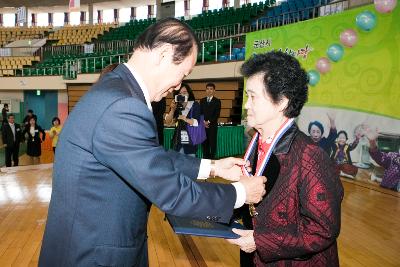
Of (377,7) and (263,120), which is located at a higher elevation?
(377,7)

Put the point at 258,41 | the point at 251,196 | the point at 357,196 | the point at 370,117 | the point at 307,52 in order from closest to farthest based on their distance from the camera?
the point at 251,196 < the point at 357,196 < the point at 370,117 < the point at 307,52 < the point at 258,41

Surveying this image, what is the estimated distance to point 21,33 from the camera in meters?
23.6

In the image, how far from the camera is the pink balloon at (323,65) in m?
6.56

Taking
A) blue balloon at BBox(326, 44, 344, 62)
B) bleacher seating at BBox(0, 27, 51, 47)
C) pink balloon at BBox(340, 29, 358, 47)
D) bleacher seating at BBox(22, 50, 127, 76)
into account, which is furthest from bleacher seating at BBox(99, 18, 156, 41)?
pink balloon at BBox(340, 29, 358, 47)

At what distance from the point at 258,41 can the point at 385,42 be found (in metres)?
3.49

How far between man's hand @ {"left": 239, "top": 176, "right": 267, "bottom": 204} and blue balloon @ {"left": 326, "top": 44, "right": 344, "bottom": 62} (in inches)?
224

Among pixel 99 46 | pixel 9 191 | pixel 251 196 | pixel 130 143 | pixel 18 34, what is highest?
pixel 18 34

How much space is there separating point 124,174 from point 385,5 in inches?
228

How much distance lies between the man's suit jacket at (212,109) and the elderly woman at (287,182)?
5.06 meters

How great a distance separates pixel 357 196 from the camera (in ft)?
17.3

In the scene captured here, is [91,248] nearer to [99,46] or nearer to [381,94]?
[381,94]

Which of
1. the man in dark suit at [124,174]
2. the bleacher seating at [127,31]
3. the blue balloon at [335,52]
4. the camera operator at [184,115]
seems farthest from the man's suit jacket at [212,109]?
the bleacher seating at [127,31]

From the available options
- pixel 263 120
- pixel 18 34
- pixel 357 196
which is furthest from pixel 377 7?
pixel 18 34

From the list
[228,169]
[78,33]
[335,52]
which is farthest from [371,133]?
[78,33]
